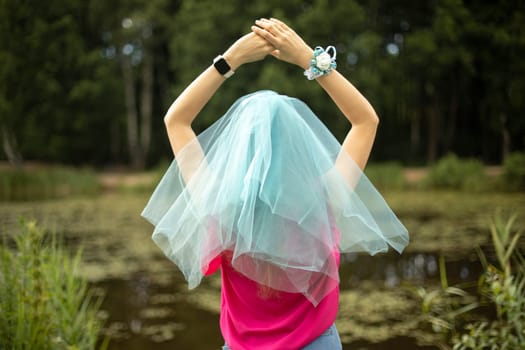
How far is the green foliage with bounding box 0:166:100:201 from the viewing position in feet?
37.7

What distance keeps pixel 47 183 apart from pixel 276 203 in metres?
11.6

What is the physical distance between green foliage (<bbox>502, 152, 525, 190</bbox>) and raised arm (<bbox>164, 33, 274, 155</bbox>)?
960cm

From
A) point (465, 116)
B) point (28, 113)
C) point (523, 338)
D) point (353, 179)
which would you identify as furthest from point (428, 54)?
point (353, 179)

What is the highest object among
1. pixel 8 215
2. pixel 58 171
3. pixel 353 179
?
pixel 353 179

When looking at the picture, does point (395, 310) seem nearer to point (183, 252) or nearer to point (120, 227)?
point (183, 252)

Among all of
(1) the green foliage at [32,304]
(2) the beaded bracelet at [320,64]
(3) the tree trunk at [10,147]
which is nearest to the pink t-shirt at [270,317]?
(2) the beaded bracelet at [320,64]

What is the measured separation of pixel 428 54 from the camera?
38.8ft

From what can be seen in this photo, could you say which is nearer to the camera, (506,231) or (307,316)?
(307,316)

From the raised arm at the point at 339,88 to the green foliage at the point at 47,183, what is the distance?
1108cm

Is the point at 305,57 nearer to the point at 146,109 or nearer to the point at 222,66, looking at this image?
the point at 222,66

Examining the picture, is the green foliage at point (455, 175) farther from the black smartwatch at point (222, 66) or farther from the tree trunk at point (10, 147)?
the black smartwatch at point (222, 66)

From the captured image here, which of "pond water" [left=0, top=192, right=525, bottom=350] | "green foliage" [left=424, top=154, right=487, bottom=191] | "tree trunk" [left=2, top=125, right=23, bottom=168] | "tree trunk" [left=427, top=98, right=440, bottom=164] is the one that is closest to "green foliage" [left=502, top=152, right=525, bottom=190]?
"green foliage" [left=424, top=154, right=487, bottom=191]

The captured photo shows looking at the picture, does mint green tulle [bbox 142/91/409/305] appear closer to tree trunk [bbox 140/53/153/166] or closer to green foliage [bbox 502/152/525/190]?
green foliage [bbox 502/152/525/190]

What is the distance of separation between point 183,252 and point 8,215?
25.8 ft
